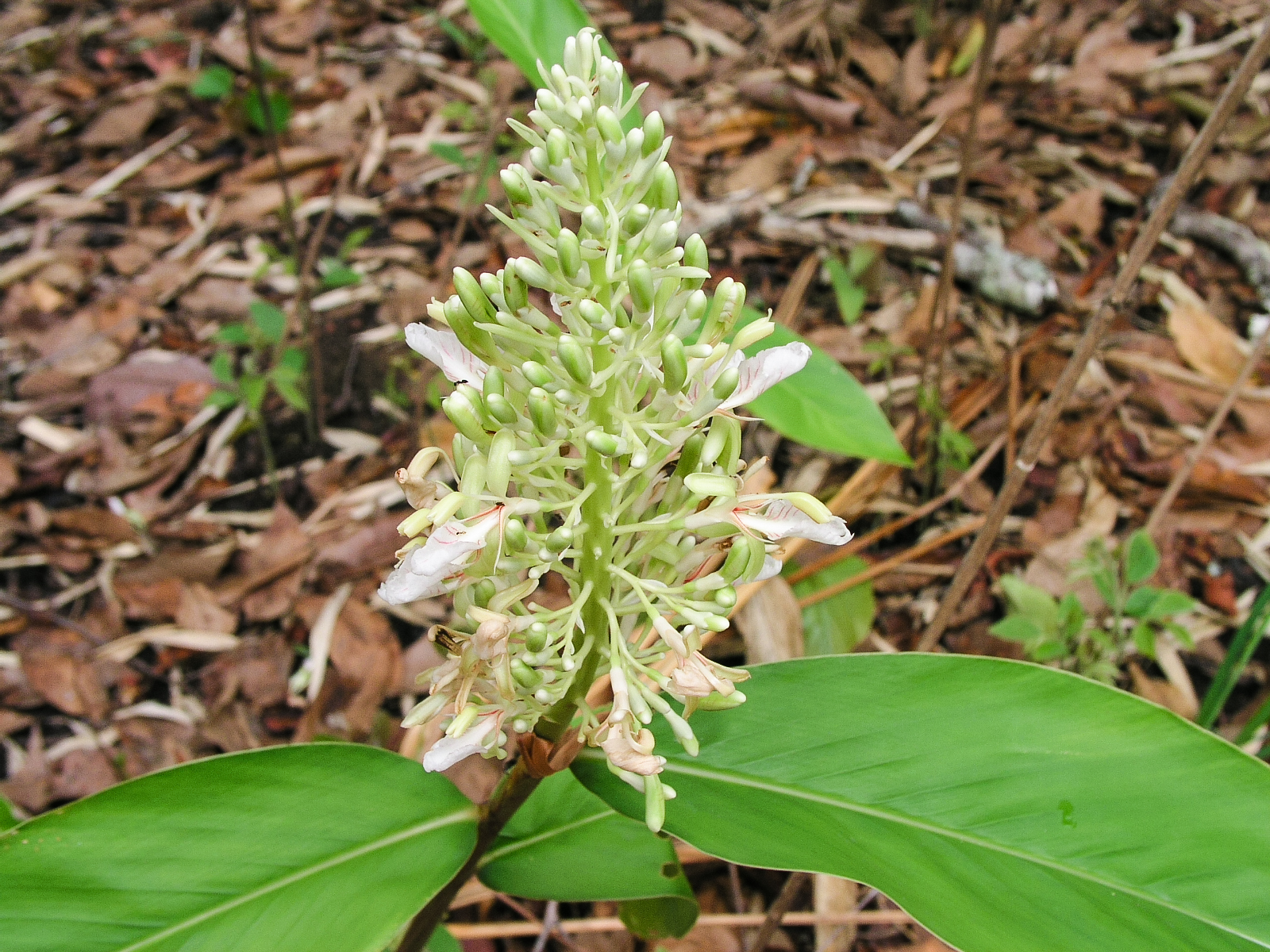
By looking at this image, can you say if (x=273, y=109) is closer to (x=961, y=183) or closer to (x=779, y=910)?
(x=961, y=183)

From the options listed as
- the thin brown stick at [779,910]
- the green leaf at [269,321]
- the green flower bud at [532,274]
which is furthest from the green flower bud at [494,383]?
the green leaf at [269,321]

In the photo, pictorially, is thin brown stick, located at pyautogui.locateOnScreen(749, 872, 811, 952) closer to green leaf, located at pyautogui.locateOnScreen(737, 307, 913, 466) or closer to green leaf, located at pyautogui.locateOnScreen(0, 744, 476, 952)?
green leaf, located at pyautogui.locateOnScreen(0, 744, 476, 952)

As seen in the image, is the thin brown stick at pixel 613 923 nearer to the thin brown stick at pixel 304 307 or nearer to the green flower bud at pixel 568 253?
the green flower bud at pixel 568 253

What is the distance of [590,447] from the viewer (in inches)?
45.9

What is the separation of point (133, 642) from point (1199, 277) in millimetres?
4076

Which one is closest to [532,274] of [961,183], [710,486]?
[710,486]

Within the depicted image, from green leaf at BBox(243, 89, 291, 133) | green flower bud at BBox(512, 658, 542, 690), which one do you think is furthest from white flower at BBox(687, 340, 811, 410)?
green leaf at BBox(243, 89, 291, 133)

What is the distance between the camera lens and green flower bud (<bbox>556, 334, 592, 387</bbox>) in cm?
110

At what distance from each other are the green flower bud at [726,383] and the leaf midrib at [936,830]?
2.11ft

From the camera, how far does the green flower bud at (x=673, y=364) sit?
3.64 feet

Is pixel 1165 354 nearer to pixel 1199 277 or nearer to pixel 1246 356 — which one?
pixel 1246 356

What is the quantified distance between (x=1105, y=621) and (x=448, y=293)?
2.59m

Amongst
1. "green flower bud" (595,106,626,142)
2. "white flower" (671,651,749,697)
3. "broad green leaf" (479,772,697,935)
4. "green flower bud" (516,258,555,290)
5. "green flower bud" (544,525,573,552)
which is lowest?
"broad green leaf" (479,772,697,935)

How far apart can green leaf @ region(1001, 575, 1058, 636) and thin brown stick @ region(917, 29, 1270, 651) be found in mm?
635
